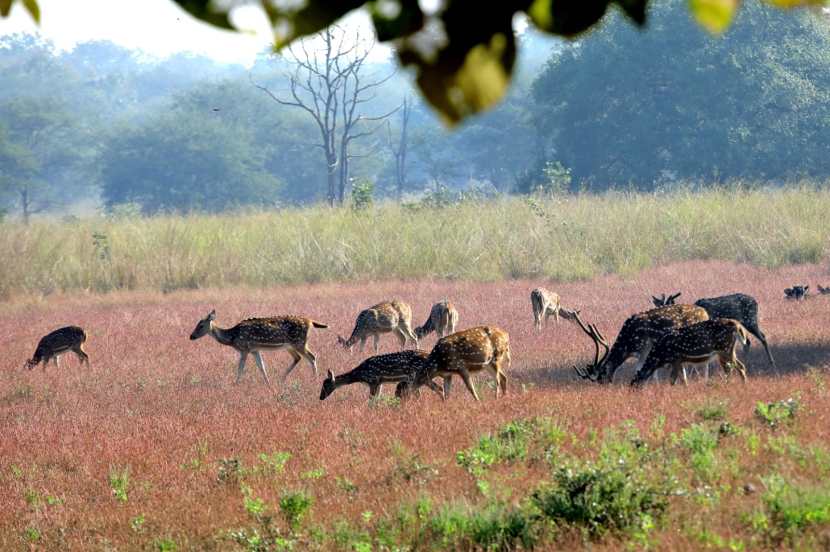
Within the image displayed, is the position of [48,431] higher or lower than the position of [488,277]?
lower

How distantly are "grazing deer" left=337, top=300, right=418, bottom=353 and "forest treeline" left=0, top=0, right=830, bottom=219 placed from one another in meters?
3.56

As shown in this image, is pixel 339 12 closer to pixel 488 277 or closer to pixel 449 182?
pixel 488 277

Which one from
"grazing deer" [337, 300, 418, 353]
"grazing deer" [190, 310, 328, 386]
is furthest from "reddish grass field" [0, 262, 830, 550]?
"grazing deer" [337, 300, 418, 353]

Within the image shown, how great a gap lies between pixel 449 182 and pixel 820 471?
238ft

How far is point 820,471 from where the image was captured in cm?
694

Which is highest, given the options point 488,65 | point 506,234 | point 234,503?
point 506,234

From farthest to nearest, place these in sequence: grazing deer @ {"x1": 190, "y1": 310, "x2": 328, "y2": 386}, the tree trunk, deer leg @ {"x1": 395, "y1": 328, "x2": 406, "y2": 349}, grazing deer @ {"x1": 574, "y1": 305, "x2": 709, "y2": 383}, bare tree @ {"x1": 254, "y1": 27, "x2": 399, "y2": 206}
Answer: the tree trunk
bare tree @ {"x1": 254, "y1": 27, "x2": 399, "y2": 206}
deer leg @ {"x1": 395, "y1": 328, "x2": 406, "y2": 349}
grazing deer @ {"x1": 190, "y1": 310, "x2": 328, "y2": 386}
grazing deer @ {"x1": 574, "y1": 305, "x2": 709, "y2": 383}

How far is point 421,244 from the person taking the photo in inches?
1088

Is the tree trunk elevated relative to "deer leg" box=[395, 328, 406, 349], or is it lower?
elevated

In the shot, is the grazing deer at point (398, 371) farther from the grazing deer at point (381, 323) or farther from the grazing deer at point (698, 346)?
the grazing deer at point (381, 323)

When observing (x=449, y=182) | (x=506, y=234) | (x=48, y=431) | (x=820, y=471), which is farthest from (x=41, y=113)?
(x=820, y=471)

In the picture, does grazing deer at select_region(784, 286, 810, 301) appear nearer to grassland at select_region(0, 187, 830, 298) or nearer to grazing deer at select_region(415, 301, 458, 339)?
grazing deer at select_region(415, 301, 458, 339)

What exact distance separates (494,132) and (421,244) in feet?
142

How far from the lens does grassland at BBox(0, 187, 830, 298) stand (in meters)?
26.7
